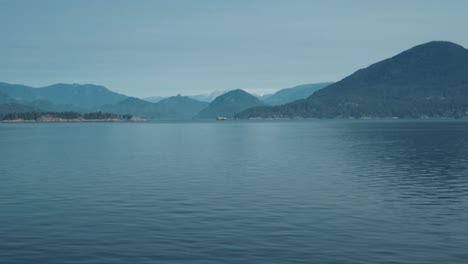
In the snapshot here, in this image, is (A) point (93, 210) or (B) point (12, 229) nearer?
(B) point (12, 229)

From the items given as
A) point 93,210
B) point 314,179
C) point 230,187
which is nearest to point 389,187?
point 314,179

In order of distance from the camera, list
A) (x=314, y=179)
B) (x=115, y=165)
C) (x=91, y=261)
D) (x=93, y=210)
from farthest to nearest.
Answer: (x=115, y=165) → (x=314, y=179) → (x=93, y=210) → (x=91, y=261)

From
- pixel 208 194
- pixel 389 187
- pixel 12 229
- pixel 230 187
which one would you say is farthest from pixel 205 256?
pixel 389 187

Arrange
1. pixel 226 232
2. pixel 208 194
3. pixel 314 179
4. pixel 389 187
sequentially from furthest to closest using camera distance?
pixel 314 179 < pixel 389 187 < pixel 208 194 < pixel 226 232

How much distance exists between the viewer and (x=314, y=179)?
6944 centimetres

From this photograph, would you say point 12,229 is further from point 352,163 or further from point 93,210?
point 352,163

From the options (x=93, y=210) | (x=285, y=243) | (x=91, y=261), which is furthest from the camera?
(x=93, y=210)

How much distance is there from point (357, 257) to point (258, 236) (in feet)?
26.6

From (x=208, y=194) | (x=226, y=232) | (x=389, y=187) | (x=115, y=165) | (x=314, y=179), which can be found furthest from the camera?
(x=115, y=165)

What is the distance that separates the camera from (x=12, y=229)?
133 feet

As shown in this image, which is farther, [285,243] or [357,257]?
[285,243]

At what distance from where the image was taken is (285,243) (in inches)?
1414

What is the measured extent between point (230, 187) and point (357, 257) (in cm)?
3165

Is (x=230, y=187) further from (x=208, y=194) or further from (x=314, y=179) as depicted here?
(x=314, y=179)
